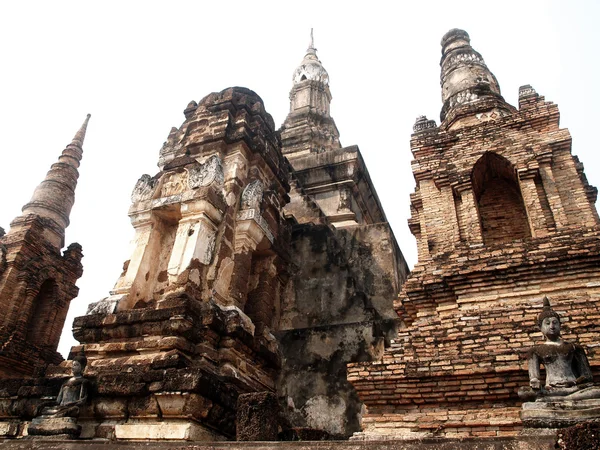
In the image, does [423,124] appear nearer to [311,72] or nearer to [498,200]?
[498,200]

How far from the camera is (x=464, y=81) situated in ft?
39.1

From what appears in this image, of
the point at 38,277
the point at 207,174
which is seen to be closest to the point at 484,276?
the point at 207,174

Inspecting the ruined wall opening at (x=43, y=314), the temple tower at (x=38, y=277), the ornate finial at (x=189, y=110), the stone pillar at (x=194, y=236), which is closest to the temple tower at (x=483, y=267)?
the stone pillar at (x=194, y=236)

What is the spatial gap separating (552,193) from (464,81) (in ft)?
14.7

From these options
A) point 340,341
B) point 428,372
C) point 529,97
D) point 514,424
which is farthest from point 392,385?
point 529,97

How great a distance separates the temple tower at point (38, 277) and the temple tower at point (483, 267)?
29.4ft

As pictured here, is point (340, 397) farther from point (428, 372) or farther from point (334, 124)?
point (334, 124)

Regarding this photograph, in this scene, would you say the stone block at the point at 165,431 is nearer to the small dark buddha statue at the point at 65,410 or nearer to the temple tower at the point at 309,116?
the small dark buddha statue at the point at 65,410

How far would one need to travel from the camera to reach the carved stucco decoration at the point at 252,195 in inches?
320

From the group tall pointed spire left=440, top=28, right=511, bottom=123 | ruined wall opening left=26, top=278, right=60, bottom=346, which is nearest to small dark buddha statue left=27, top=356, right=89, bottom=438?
ruined wall opening left=26, top=278, right=60, bottom=346

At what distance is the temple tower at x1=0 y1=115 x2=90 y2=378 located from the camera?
482 inches

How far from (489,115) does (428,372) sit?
6684mm

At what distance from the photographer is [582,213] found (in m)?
8.08

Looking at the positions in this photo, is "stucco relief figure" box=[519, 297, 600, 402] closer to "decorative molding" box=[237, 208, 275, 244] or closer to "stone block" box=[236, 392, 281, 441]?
"stone block" box=[236, 392, 281, 441]
